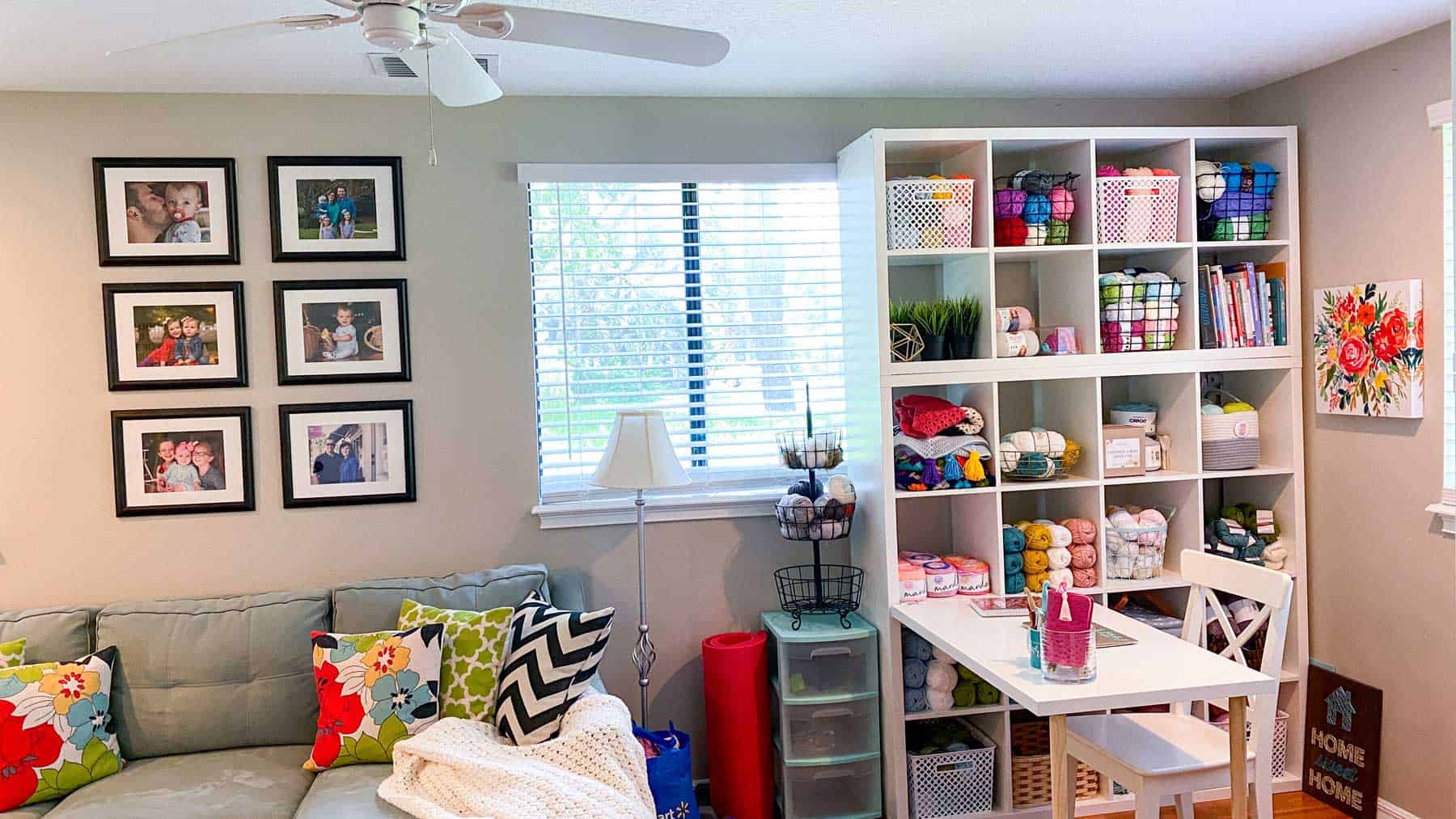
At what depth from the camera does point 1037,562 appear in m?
3.42

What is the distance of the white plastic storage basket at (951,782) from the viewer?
3.35 meters

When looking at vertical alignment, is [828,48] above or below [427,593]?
above

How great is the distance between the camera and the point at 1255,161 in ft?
11.8

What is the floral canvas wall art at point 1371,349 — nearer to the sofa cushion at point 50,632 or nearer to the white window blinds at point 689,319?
the white window blinds at point 689,319

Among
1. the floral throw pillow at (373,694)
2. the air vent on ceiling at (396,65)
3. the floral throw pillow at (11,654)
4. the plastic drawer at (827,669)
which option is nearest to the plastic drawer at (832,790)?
the plastic drawer at (827,669)

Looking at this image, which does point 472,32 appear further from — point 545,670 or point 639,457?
point 545,670

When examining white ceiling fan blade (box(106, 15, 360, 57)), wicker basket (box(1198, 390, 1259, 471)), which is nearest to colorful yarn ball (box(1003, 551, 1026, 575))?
wicker basket (box(1198, 390, 1259, 471))

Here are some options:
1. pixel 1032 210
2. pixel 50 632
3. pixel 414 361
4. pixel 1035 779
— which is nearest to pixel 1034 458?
pixel 1032 210

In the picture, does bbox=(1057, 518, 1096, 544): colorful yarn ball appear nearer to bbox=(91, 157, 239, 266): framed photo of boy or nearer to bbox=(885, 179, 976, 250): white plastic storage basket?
bbox=(885, 179, 976, 250): white plastic storage basket

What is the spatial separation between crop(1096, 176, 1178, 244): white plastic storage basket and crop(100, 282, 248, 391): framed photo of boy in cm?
270

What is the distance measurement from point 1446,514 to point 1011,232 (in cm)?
146

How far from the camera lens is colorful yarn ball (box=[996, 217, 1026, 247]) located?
3371 millimetres

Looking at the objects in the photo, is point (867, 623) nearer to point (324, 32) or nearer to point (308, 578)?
point (308, 578)

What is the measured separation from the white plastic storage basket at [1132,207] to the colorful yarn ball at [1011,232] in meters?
0.24
